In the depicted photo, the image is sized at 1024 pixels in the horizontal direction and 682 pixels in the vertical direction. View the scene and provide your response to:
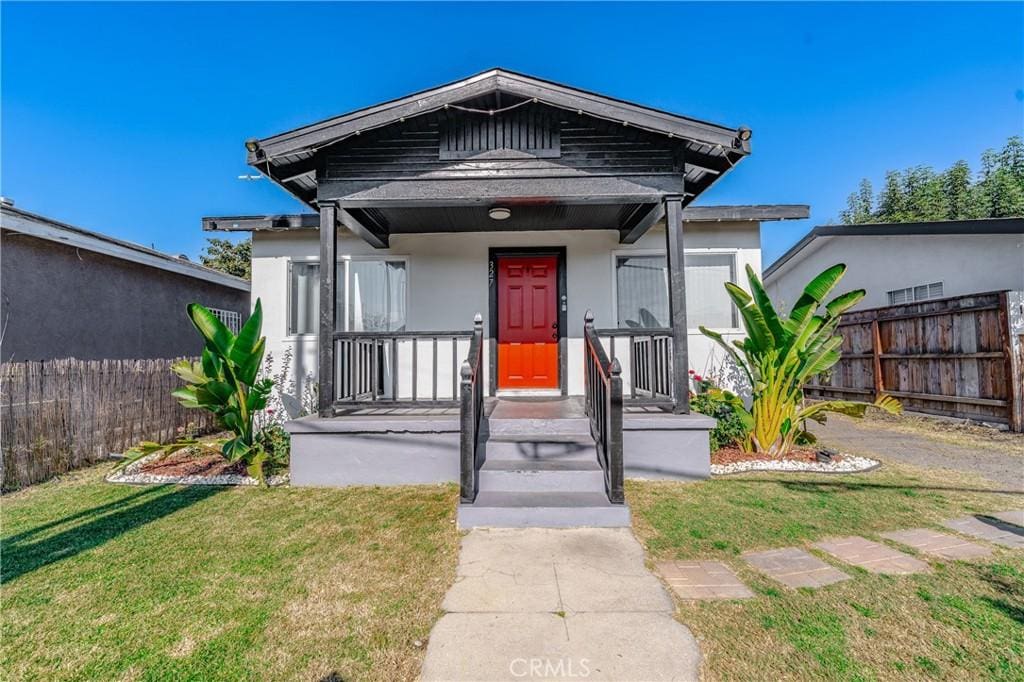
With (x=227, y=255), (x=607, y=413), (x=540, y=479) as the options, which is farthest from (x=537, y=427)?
(x=227, y=255)

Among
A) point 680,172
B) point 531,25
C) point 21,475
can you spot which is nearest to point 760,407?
point 680,172

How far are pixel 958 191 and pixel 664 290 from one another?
22357 mm

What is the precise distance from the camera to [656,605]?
7.99 ft

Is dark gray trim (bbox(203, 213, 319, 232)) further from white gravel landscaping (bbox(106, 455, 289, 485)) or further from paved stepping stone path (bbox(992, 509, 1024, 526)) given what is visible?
paved stepping stone path (bbox(992, 509, 1024, 526))

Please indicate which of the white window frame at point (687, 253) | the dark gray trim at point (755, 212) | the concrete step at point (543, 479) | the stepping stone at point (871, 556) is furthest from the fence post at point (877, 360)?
the concrete step at point (543, 479)

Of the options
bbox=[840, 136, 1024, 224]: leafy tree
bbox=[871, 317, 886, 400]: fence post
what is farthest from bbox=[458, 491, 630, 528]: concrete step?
bbox=[840, 136, 1024, 224]: leafy tree

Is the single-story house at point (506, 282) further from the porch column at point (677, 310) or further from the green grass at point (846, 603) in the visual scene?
the green grass at point (846, 603)

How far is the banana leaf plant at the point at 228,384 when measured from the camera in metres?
4.86

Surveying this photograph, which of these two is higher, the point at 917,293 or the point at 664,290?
the point at 917,293

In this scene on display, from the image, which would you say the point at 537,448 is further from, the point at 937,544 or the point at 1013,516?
the point at 1013,516

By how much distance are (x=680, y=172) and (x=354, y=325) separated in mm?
5114

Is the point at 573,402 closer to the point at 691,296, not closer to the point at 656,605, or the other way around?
the point at 691,296

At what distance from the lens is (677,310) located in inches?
197

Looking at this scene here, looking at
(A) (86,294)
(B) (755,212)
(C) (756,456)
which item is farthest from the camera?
(A) (86,294)
